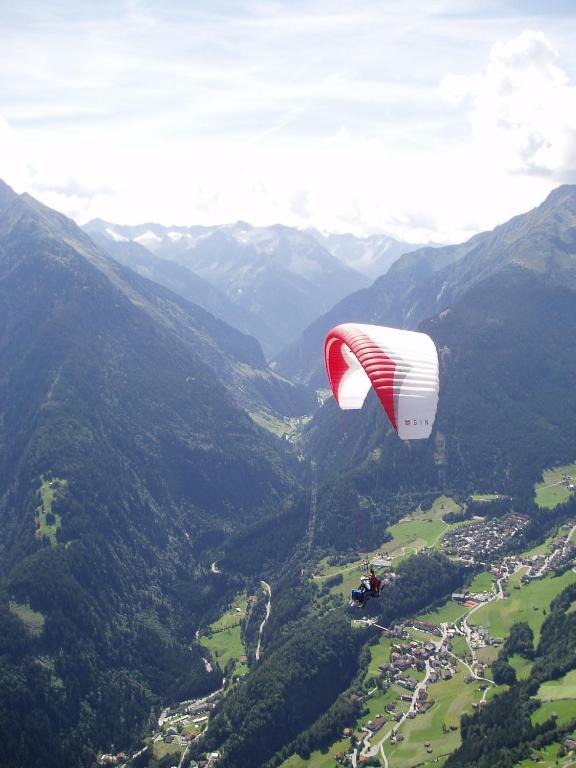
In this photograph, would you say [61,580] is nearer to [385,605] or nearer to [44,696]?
[44,696]

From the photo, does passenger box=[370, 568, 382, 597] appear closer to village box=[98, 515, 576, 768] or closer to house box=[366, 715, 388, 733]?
village box=[98, 515, 576, 768]

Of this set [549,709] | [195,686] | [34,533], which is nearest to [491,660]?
[549,709]

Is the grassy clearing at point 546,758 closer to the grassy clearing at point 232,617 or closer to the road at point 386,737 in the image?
the road at point 386,737

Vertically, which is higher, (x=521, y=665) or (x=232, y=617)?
(x=521, y=665)

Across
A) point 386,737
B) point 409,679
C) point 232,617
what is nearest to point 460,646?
point 409,679

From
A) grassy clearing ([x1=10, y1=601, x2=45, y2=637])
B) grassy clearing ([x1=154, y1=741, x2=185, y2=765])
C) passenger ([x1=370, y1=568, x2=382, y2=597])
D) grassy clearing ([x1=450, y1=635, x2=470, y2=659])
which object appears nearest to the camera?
passenger ([x1=370, y1=568, x2=382, y2=597])

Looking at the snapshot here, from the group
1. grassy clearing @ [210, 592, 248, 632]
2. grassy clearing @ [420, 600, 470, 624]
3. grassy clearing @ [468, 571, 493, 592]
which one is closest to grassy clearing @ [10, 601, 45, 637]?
grassy clearing @ [210, 592, 248, 632]

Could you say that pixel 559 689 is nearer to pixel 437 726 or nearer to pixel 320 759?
pixel 437 726
